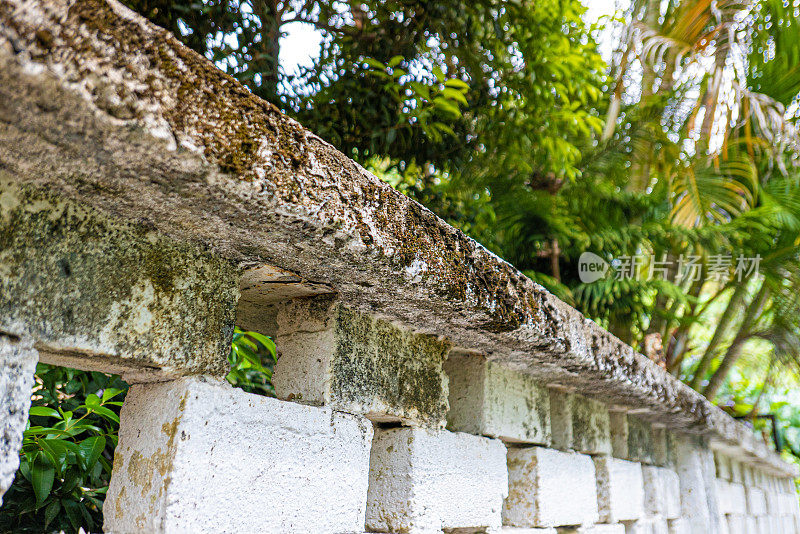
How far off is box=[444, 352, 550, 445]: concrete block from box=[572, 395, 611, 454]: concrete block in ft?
1.08

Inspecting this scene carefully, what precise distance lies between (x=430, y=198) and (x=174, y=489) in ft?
6.17

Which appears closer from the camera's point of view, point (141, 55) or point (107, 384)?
point (141, 55)

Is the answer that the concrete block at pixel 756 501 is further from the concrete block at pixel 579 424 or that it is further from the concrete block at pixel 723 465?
the concrete block at pixel 579 424

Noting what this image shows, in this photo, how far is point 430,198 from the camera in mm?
2586

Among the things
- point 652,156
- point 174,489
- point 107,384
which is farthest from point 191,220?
point 652,156

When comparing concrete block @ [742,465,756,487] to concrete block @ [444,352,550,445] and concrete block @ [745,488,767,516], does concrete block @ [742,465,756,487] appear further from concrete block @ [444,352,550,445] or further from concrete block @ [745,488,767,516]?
concrete block @ [444,352,550,445]

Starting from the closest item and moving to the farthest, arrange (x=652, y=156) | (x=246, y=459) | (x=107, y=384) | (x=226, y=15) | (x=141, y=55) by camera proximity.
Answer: (x=141, y=55), (x=246, y=459), (x=107, y=384), (x=226, y=15), (x=652, y=156)

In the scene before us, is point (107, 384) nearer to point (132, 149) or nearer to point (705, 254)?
point (132, 149)

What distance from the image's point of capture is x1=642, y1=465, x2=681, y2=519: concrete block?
8.36ft

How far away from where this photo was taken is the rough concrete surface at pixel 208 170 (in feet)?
1.98

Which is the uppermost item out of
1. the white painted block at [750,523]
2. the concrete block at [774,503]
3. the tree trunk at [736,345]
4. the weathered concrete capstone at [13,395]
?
the tree trunk at [736,345]

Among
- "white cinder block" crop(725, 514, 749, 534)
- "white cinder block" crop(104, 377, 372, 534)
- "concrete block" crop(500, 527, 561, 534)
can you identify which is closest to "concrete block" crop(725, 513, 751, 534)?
"white cinder block" crop(725, 514, 749, 534)

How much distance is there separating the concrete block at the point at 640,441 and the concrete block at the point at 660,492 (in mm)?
55

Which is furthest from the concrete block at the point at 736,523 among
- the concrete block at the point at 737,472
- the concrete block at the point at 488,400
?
the concrete block at the point at 488,400
